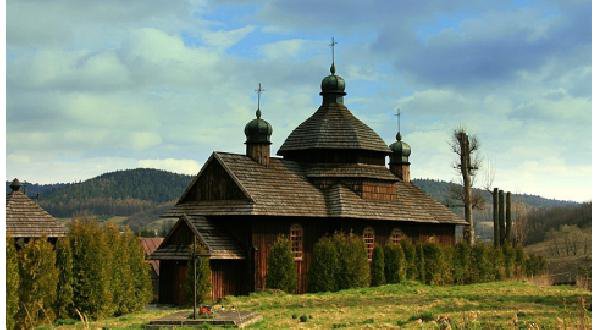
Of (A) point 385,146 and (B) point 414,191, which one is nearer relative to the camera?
(A) point 385,146

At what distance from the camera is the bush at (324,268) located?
3625cm

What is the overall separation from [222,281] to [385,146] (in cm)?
1143

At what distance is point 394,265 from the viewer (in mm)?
39125

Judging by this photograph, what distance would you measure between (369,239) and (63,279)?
1872 cm

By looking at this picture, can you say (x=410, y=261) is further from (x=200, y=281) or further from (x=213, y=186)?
(x=200, y=281)

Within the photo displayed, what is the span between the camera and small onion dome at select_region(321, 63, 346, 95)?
43.0 meters

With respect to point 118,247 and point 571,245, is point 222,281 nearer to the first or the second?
point 118,247

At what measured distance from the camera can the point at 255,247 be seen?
116ft

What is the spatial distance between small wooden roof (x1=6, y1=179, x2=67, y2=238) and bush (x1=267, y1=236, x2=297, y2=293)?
8.08 m

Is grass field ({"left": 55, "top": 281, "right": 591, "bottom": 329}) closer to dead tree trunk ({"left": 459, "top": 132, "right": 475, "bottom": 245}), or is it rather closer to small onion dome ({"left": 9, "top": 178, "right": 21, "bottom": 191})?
small onion dome ({"left": 9, "top": 178, "right": 21, "bottom": 191})

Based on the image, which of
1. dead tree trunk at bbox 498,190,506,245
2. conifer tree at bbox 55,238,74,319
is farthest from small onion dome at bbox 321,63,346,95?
conifer tree at bbox 55,238,74,319

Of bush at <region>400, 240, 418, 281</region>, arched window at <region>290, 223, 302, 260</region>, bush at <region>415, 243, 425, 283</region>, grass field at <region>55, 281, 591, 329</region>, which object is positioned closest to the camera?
grass field at <region>55, 281, 591, 329</region>
